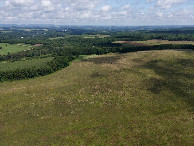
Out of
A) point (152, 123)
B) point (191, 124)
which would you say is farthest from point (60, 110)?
point (191, 124)

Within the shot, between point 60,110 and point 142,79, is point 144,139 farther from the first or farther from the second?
point 142,79

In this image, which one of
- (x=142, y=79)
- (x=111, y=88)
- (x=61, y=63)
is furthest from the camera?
(x=61, y=63)

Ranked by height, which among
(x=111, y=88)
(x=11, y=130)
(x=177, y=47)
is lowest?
(x=11, y=130)

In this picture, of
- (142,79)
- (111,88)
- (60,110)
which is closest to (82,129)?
(60,110)

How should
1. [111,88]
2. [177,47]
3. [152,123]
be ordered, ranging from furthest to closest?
[177,47] < [111,88] < [152,123]

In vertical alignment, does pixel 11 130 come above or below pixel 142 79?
below

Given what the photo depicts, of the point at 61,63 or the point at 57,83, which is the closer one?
the point at 57,83
